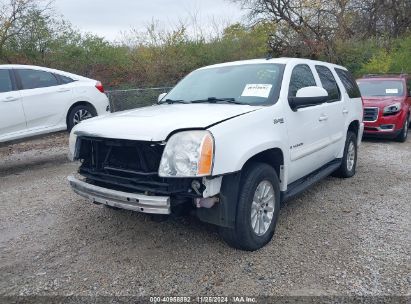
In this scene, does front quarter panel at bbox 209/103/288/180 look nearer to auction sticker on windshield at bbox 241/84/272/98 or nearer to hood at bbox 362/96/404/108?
auction sticker on windshield at bbox 241/84/272/98

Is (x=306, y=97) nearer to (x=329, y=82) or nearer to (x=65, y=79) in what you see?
(x=329, y=82)

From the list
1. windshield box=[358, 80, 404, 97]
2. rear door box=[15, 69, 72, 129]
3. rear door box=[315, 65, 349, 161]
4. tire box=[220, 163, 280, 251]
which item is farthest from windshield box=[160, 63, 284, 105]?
windshield box=[358, 80, 404, 97]

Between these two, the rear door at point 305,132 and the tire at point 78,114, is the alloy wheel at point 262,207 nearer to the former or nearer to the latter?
the rear door at point 305,132

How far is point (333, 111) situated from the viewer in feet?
16.8

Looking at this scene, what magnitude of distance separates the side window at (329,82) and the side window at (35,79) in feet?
16.5

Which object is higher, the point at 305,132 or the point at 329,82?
the point at 329,82

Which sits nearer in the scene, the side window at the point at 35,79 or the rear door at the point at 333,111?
the rear door at the point at 333,111

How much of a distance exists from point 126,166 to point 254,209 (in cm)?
123

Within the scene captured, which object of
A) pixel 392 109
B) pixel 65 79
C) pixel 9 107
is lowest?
pixel 392 109

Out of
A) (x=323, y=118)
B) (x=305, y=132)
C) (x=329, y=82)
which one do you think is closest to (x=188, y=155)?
(x=305, y=132)

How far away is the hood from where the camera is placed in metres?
9.45

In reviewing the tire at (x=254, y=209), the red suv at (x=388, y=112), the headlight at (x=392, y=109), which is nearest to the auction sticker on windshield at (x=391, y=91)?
the red suv at (x=388, y=112)

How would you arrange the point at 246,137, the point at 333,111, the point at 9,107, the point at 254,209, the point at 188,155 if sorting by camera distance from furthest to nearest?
the point at 9,107, the point at 333,111, the point at 254,209, the point at 246,137, the point at 188,155

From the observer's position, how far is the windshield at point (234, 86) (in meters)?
4.03
